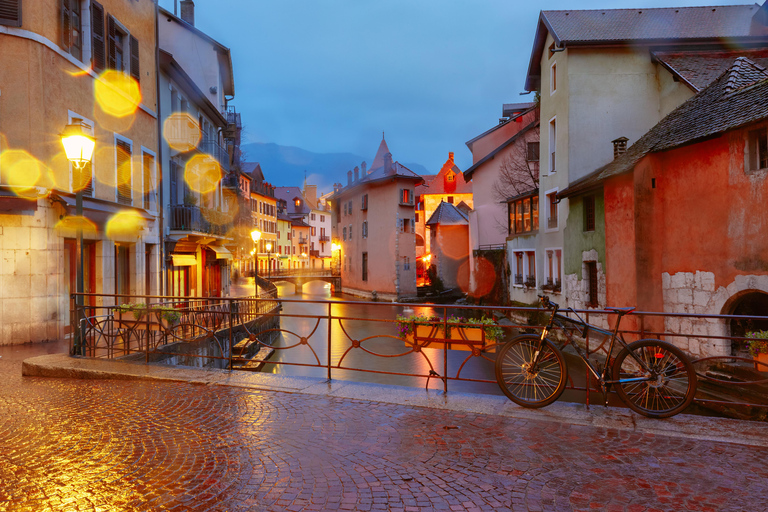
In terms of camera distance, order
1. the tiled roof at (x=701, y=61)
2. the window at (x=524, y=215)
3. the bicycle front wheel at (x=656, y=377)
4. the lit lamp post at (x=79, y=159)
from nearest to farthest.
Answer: the bicycle front wheel at (x=656, y=377)
the lit lamp post at (x=79, y=159)
the tiled roof at (x=701, y=61)
the window at (x=524, y=215)

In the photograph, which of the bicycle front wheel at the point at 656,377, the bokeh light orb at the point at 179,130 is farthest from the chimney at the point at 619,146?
the bokeh light orb at the point at 179,130

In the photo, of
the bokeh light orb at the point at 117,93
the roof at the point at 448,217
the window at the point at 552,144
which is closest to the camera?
the bokeh light orb at the point at 117,93

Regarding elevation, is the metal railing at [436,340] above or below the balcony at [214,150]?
below

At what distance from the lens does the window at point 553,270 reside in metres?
22.9

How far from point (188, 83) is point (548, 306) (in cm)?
1982

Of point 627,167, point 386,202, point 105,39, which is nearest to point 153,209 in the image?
point 105,39

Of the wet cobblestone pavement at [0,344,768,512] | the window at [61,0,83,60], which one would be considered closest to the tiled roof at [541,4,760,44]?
the window at [61,0,83,60]

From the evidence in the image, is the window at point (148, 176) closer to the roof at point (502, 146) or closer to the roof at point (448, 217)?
the roof at point (502, 146)

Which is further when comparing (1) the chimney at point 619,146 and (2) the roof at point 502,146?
(2) the roof at point 502,146

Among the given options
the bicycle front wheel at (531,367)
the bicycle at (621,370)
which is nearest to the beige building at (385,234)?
the bicycle front wheel at (531,367)

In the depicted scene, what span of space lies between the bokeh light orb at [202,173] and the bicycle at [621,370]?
760 inches

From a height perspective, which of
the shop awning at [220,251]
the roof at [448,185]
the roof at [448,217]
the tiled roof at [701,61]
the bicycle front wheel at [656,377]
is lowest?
the bicycle front wheel at [656,377]

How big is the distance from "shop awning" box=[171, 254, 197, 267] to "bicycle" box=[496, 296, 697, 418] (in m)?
17.0

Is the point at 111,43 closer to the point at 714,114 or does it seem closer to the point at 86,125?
the point at 86,125
